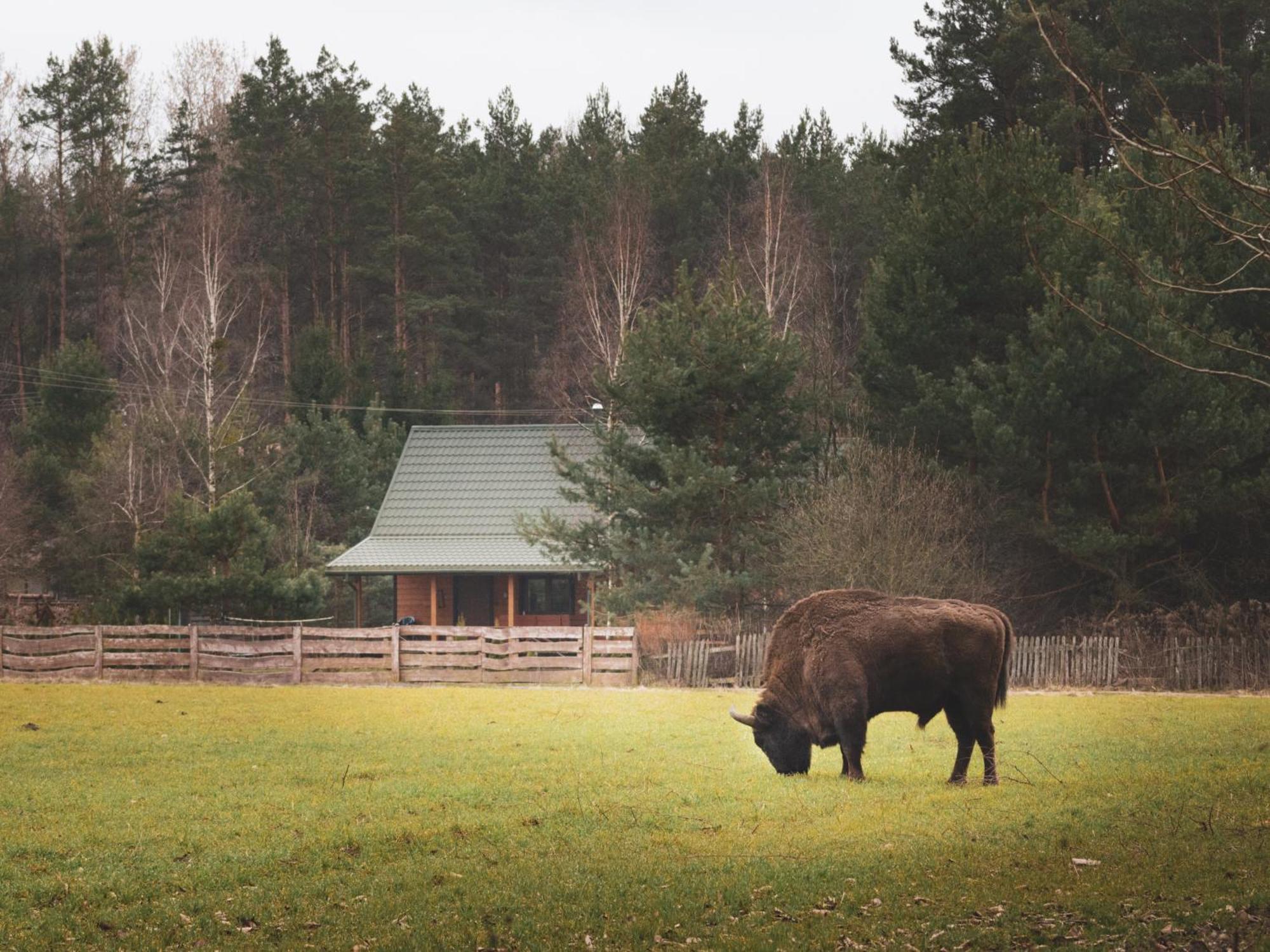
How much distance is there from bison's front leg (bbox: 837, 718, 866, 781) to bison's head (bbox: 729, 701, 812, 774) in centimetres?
47

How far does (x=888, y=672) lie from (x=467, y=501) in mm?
28591

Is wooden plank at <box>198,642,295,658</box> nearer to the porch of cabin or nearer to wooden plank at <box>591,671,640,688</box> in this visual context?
wooden plank at <box>591,671,640,688</box>

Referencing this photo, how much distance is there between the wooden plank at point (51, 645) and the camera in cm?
2923

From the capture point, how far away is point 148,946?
7.70 m

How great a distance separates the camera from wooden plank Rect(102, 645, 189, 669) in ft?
94.2

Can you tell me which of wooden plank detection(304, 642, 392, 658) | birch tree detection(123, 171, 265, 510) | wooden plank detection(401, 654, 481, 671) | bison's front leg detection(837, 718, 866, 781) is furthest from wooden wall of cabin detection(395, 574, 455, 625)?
bison's front leg detection(837, 718, 866, 781)

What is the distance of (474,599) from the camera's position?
39656 mm

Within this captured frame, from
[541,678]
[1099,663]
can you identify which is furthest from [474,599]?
[1099,663]

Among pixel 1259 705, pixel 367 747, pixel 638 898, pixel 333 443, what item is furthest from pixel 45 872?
pixel 333 443

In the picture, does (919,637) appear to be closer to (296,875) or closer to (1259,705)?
(296,875)

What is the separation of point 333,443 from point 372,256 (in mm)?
13873

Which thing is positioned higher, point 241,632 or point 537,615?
point 241,632

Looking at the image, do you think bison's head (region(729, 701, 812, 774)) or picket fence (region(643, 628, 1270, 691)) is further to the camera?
picket fence (region(643, 628, 1270, 691))

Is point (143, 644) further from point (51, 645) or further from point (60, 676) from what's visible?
point (51, 645)
